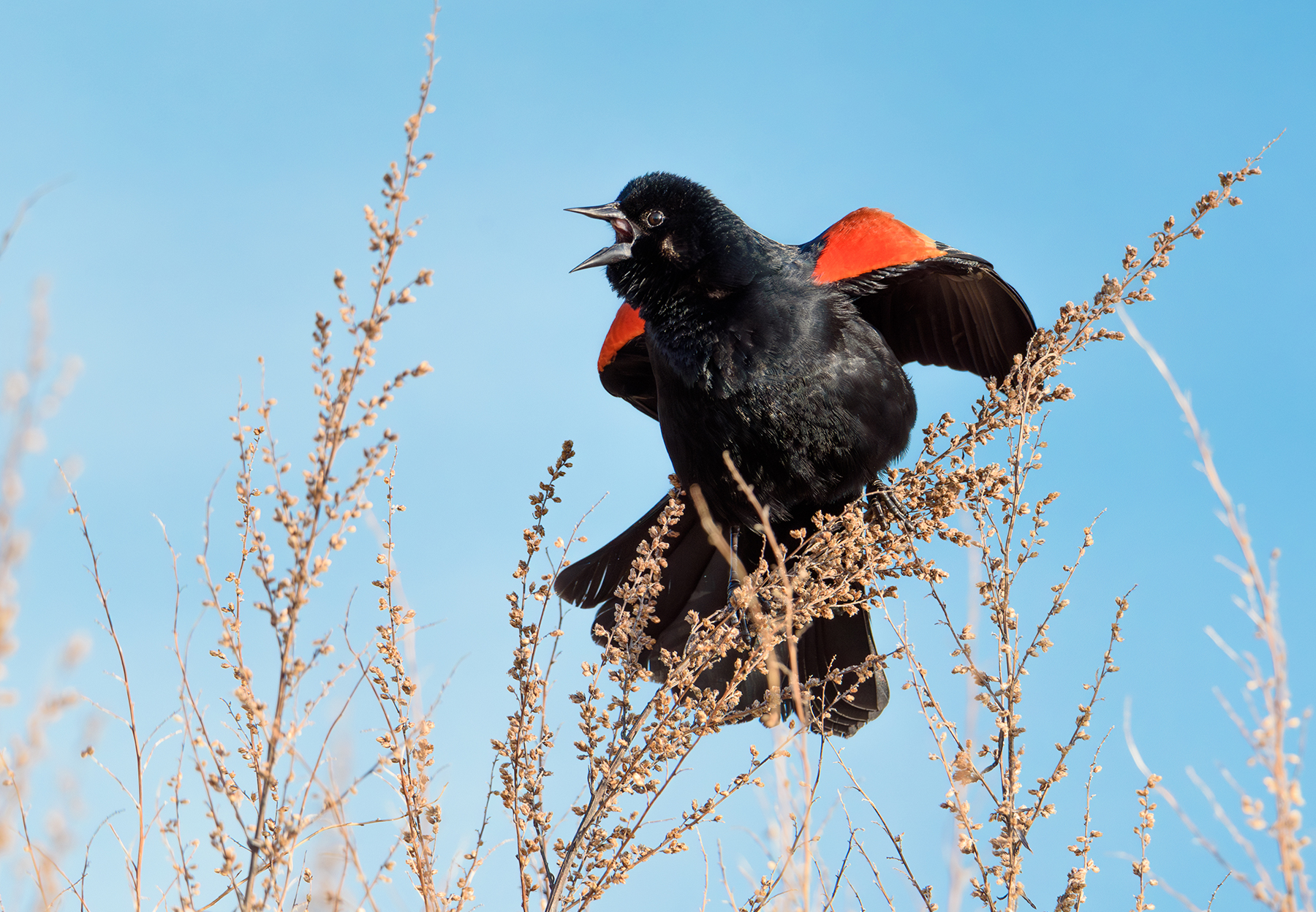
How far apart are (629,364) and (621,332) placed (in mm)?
200

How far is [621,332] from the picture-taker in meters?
4.10

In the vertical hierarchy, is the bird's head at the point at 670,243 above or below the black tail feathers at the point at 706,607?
above

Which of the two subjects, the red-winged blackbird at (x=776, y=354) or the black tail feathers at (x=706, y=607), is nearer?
the red-winged blackbird at (x=776, y=354)

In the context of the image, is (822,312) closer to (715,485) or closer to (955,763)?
(715,485)

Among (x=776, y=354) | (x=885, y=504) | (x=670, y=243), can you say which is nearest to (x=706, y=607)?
(x=885, y=504)

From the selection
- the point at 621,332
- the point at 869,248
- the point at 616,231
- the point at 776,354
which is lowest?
the point at 776,354

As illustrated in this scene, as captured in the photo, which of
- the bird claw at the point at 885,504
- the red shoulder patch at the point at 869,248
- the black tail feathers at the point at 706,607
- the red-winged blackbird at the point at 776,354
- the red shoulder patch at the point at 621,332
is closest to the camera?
the bird claw at the point at 885,504

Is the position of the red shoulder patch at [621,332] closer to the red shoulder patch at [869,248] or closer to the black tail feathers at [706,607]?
the black tail feathers at [706,607]

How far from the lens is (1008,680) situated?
2.34m

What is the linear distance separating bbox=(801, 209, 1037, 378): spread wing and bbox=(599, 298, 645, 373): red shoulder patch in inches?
28.7

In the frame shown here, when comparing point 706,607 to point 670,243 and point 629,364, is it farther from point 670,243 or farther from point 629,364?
point 670,243

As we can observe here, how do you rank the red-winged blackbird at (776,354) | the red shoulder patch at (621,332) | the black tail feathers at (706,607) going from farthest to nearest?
the red shoulder patch at (621,332) → the black tail feathers at (706,607) → the red-winged blackbird at (776,354)

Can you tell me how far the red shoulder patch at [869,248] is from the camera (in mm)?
3551

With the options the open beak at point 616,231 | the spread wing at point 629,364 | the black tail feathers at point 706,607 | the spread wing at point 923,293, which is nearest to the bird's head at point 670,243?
the open beak at point 616,231
